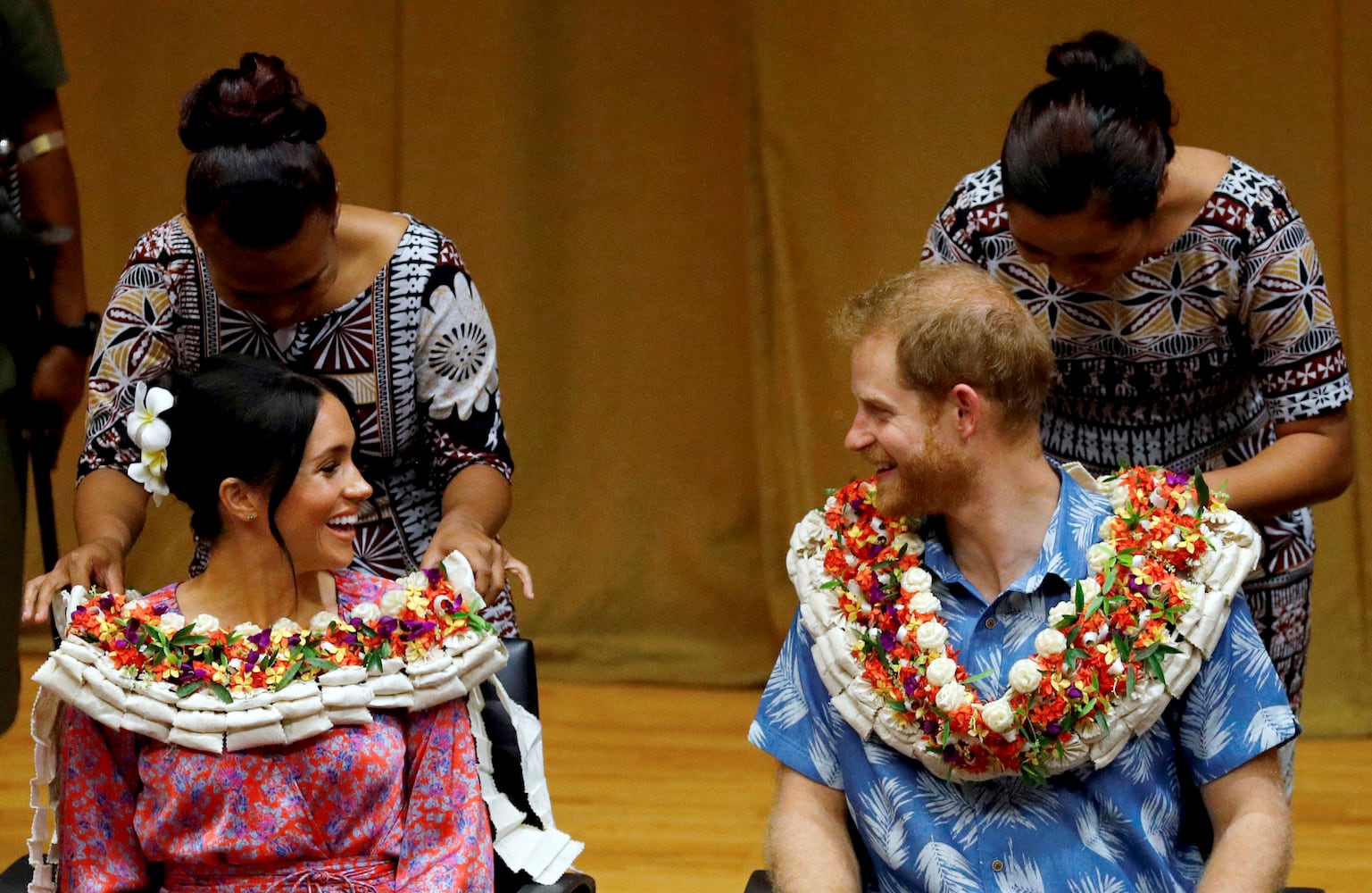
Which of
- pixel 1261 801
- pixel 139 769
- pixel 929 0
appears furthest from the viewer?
pixel 929 0

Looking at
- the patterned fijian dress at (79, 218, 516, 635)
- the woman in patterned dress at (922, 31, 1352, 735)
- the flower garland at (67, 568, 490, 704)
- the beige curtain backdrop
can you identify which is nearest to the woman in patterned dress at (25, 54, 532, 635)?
the patterned fijian dress at (79, 218, 516, 635)

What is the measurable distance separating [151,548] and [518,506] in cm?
116

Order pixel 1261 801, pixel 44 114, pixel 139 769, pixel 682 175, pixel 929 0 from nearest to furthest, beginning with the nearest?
pixel 1261 801 → pixel 139 769 → pixel 44 114 → pixel 929 0 → pixel 682 175

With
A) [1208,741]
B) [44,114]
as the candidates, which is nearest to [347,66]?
[44,114]

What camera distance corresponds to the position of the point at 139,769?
2.26m

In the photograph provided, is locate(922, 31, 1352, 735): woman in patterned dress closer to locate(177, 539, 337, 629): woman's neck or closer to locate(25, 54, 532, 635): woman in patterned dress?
locate(25, 54, 532, 635): woman in patterned dress

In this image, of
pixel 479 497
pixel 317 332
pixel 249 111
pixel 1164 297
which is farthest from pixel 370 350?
pixel 1164 297

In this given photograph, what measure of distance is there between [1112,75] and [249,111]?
3.72ft

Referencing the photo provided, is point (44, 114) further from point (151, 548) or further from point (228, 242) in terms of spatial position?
point (151, 548)

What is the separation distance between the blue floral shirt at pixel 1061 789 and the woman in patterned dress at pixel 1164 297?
0.34 m

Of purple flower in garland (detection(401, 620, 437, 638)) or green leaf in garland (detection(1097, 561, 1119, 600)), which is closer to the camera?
green leaf in garland (detection(1097, 561, 1119, 600))

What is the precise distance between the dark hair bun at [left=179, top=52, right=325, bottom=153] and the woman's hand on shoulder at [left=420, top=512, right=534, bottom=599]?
57cm

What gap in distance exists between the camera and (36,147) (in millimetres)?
3098

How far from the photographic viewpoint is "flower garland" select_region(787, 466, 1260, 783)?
2.10 meters
